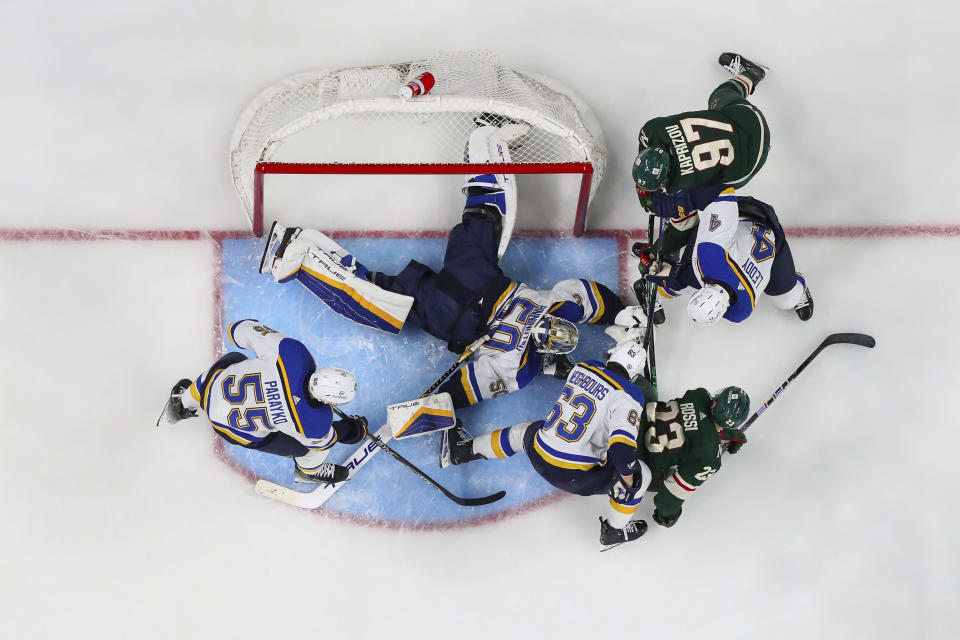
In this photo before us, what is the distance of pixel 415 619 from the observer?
4.14 metres

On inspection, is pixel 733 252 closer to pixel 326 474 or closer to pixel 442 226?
pixel 442 226

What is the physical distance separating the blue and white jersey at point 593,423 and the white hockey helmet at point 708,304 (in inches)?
15.4

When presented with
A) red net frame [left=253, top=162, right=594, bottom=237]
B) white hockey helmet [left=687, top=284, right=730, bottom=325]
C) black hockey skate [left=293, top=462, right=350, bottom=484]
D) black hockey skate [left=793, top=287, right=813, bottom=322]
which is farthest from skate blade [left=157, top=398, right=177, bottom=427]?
black hockey skate [left=793, top=287, right=813, bottom=322]

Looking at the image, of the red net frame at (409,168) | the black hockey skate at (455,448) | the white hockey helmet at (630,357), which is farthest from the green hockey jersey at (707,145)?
the black hockey skate at (455,448)

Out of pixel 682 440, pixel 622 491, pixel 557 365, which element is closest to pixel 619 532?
pixel 622 491

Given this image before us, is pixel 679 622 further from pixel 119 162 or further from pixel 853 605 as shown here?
pixel 119 162

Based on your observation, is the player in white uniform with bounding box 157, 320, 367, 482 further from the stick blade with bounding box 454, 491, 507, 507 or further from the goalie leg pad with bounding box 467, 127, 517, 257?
the goalie leg pad with bounding box 467, 127, 517, 257

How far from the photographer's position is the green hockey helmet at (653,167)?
11.2ft

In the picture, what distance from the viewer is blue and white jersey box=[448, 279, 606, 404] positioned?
3961mm

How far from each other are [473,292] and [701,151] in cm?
115

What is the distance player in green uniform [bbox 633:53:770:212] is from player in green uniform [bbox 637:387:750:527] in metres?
Answer: 0.80

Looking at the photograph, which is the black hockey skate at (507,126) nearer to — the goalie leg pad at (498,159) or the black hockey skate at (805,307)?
the goalie leg pad at (498,159)

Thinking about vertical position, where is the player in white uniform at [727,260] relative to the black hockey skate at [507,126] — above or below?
below

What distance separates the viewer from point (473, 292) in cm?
398
